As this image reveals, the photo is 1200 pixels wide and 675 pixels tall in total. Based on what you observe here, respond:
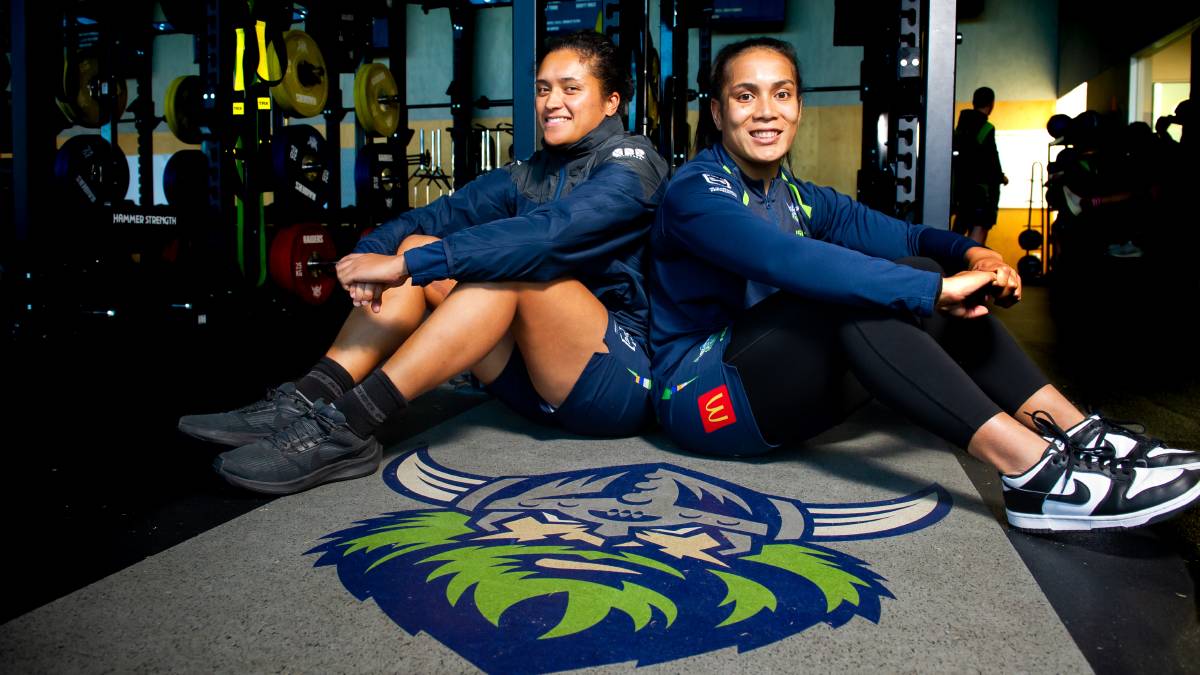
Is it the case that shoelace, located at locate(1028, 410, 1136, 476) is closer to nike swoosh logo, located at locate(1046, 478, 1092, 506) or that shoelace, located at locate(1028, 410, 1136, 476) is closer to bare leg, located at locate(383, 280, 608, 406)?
nike swoosh logo, located at locate(1046, 478, 1092, 506)

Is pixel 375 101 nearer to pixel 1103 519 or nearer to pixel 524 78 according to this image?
pixel 524 78

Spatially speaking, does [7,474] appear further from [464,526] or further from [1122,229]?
[1122,229]

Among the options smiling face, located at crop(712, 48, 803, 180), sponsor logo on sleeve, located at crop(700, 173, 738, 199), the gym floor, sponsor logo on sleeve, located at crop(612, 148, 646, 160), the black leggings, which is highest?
smiling face, located at crop(712, 48, 803, 180)

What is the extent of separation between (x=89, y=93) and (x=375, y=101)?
180 centimetres

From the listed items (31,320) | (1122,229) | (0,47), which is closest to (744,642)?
(31,320)

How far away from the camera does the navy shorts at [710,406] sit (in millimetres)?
1441

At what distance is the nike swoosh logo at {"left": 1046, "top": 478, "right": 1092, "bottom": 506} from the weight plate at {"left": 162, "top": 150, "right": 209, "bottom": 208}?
3.86 meters

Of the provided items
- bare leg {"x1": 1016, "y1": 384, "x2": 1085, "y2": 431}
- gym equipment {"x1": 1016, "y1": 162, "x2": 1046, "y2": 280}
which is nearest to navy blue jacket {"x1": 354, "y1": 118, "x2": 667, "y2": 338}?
bare leg {"x1": 1016, "y1": 384, "x2": 1085, "y2": 431}

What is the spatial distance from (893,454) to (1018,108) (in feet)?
26.7

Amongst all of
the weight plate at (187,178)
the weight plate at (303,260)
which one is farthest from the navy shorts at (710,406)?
the weight plate at (187,178)

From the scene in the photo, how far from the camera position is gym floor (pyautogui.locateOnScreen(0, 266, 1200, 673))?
1.03 m

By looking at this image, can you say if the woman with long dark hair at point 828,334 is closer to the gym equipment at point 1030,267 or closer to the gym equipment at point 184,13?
the gym equipment at point 184,13

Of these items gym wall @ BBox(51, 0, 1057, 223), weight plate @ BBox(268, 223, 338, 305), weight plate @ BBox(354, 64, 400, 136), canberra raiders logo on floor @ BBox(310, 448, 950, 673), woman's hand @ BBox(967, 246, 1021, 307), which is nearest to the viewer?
canberra raiders logo on floor @ BBox(310, 448, 950, 673)

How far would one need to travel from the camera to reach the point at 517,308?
1.52 m
